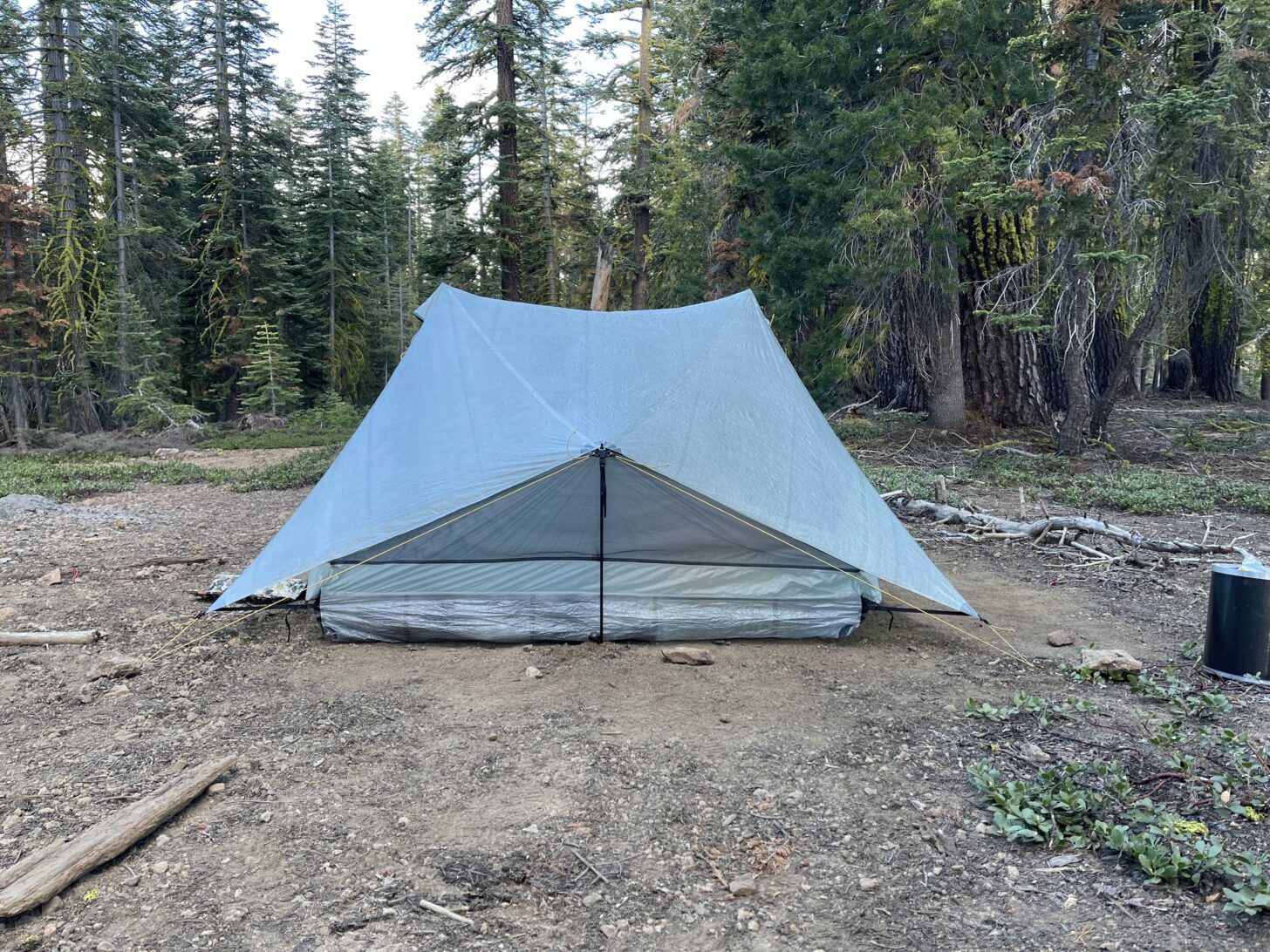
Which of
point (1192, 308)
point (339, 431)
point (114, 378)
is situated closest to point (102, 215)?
point (114, 378)

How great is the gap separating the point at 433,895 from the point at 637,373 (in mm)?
3487

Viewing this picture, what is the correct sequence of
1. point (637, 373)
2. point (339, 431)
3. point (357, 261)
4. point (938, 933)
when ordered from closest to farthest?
1. point (938, 933)
2. point (637, 373)
3. point (339, 431)
4. point (357, 261)

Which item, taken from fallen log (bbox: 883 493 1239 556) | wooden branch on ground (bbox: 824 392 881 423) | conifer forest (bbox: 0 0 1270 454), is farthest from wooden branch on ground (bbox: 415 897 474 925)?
wooden branch on ground (bbox: 824 392 881 423)

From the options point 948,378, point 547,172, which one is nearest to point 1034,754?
point 948,378

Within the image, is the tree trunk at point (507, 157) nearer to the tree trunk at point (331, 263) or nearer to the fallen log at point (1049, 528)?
the tree trunk at point (331, 263)

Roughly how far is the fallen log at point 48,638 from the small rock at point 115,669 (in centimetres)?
51

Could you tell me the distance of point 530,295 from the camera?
3180 cm

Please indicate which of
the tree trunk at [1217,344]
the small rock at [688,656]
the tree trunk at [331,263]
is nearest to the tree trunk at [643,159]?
the tree trunk at [331,263]

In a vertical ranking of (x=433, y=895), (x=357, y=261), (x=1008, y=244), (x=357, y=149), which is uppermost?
(x=357, y=149)

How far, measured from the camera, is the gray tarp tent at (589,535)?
4.62 m

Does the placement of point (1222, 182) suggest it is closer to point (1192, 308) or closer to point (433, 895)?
Answer: point (1192, 308)

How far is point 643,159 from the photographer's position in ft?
77.2

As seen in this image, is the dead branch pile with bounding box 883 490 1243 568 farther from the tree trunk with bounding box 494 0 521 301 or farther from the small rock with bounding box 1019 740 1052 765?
the tree trunk with bounding box 494 0 521 301

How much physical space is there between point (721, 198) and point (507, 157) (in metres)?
5.52
